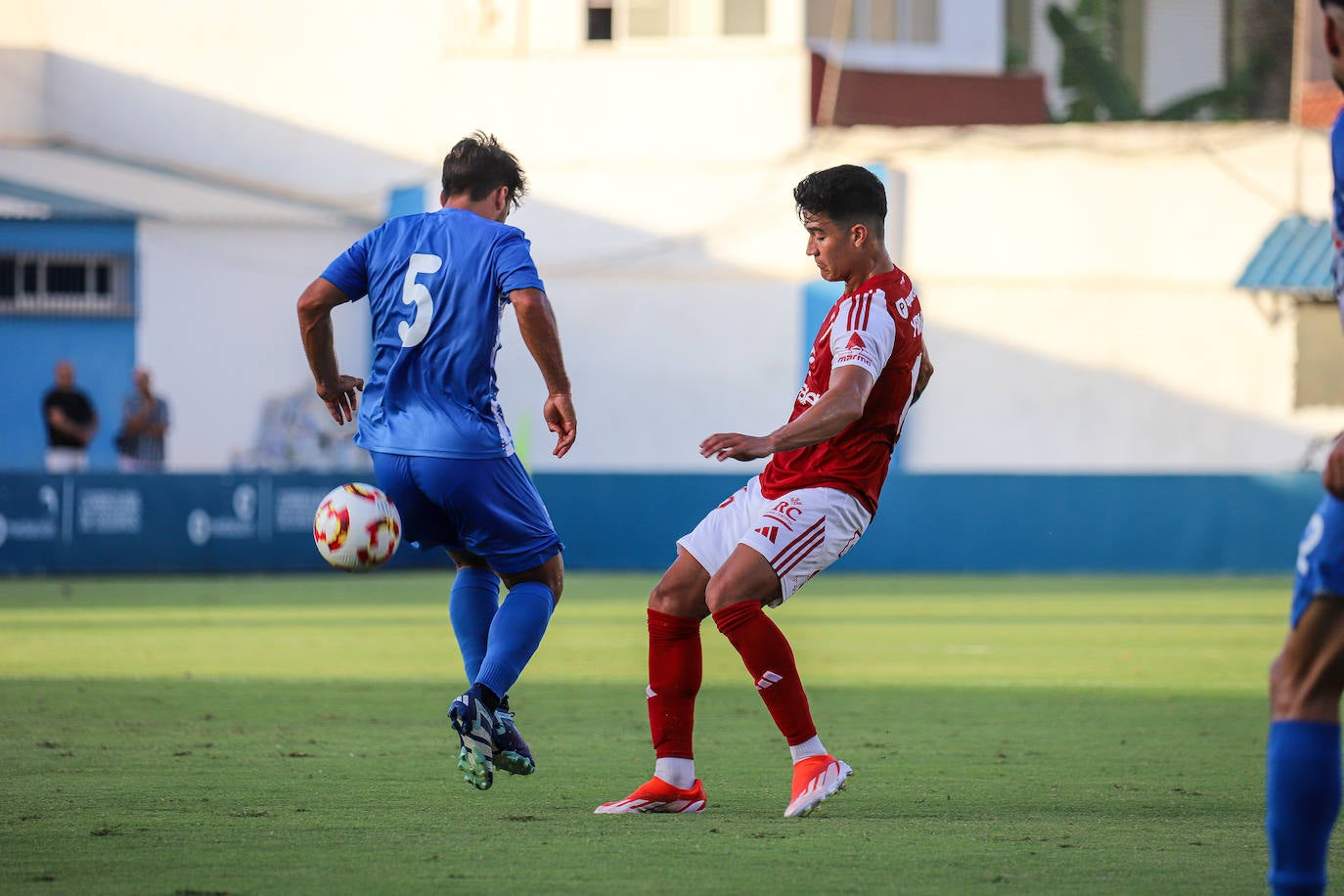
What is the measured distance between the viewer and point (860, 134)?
84.0 ft

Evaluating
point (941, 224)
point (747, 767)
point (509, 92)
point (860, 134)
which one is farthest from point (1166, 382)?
point (747, 767)

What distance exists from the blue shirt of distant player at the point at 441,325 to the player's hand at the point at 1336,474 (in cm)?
298

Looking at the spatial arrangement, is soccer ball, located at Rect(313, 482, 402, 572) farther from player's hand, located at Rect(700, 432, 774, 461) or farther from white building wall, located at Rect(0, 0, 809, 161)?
white building wall, located at Rect(0, 0, 809, 161)

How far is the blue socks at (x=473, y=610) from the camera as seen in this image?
6.58m

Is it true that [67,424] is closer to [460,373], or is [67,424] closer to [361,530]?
[361,530]

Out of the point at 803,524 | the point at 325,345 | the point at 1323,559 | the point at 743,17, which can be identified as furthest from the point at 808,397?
the point at 743,17

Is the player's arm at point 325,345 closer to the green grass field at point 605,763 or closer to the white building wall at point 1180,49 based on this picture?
the green grass field at point 605,763

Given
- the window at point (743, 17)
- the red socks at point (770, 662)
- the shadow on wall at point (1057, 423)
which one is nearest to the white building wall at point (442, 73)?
the window at point (743, 17)

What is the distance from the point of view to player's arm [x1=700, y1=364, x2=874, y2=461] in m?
5.31

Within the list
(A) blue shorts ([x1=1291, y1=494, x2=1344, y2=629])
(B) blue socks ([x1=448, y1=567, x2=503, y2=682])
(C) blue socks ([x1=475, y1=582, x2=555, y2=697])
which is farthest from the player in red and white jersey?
(A) blue shorts ([x1=1291, y1=494, x2=1344, y2=629])

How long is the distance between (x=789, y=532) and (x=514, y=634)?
1031 millimetres

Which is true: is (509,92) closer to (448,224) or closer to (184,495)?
(184,495)

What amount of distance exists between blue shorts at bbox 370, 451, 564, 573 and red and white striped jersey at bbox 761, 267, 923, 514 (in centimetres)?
84

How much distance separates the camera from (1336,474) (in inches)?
150
